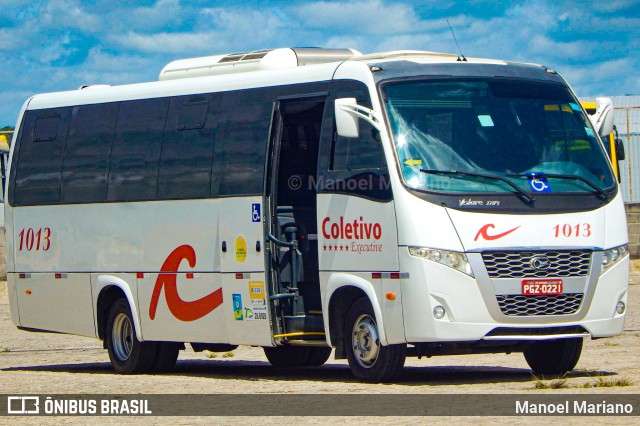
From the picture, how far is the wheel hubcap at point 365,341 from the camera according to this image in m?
14.8

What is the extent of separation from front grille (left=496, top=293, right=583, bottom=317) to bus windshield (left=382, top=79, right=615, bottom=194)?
101 cm

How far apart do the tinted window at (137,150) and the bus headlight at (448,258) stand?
470 cm

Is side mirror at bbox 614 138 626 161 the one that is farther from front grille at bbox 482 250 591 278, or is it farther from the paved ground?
front grille at bbox 482 250 591 278

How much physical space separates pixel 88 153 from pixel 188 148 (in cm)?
208

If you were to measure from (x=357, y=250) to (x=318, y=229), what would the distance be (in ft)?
2.23

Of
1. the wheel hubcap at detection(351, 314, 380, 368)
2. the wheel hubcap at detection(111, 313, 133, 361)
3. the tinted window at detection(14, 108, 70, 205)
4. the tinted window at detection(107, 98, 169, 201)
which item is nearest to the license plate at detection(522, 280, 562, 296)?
the wheel hubcap at detection(351, 314, 380, 368)

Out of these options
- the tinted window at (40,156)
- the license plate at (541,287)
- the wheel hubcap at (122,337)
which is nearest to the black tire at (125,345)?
the wheel hubcap at (122,337)

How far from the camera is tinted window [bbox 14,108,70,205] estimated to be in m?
19.5

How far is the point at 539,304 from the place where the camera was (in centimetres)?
1430

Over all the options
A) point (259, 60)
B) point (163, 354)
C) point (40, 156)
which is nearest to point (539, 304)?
point (259, 60)

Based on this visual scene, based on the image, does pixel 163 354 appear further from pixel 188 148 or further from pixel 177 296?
pixel 188 148

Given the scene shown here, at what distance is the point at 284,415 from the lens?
39.1 ft

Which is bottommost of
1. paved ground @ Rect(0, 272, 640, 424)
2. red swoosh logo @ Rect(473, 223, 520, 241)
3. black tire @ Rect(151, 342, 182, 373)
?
paved ground @ Rect(0, 272, 640, 424)

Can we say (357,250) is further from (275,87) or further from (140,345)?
(140,345)
